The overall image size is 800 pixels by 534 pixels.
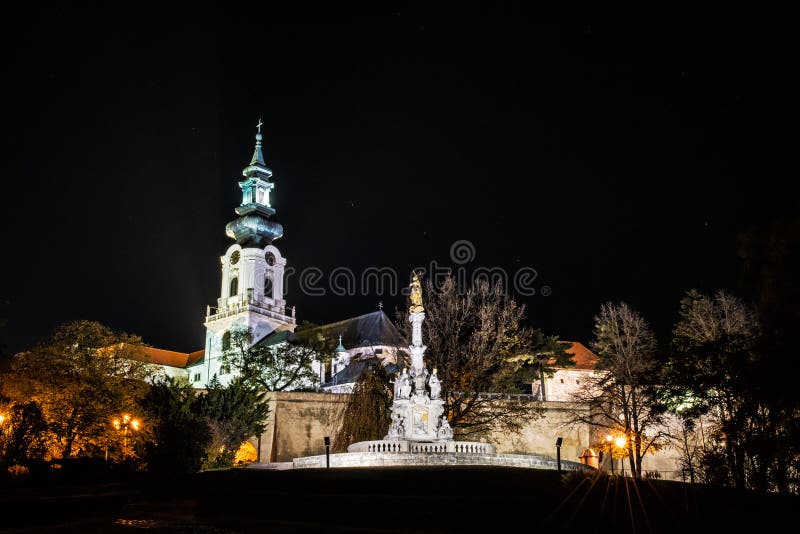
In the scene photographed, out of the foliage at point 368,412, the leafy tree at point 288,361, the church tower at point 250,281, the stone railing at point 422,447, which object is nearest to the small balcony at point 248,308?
the church tower at point 250,281

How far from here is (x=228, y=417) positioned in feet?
102

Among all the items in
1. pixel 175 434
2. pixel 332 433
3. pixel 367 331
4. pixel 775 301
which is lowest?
pixel 175 434

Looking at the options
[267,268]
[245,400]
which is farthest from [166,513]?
[267,268]

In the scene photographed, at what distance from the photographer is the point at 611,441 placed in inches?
1401

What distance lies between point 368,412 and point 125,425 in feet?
34.7

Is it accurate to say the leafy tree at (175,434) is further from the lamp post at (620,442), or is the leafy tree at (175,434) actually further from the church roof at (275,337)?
the church roof at (275,337)

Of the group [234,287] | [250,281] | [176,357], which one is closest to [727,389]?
[250,281]

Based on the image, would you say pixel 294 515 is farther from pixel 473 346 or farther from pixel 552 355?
pixel 552 355

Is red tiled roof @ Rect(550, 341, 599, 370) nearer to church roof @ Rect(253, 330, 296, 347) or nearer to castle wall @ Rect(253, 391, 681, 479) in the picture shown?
castle wall @ Rect(253, 391, 681, 479)

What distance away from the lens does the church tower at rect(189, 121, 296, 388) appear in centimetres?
7862

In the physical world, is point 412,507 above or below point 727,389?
below

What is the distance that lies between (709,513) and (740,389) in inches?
175

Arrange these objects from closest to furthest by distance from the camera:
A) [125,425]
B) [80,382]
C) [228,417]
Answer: [80,382]
[125,425]
[228,417]

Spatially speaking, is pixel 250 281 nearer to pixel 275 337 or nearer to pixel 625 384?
pixel 275 337
